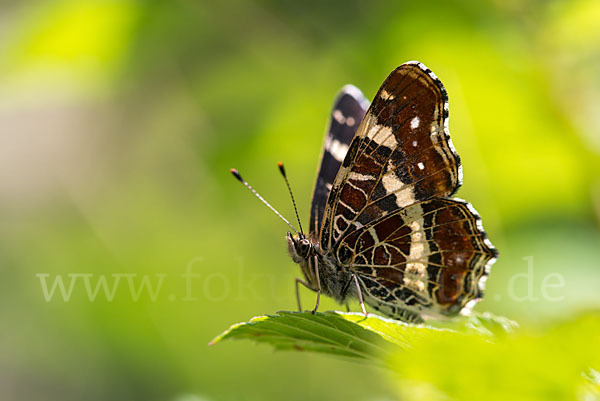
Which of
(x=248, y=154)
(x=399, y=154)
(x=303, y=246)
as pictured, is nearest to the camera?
(x=399, y=154)

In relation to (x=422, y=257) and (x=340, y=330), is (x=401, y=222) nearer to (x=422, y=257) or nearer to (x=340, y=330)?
(x=422, y=257)

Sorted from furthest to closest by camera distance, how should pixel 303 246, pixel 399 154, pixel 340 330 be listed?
pixel 303 246
pixel 399 154
pixel 340 330

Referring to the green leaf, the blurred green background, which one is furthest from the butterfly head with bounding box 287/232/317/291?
the green leaf

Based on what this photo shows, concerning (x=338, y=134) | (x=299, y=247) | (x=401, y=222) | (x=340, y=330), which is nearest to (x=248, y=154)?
(x=338, y=134)

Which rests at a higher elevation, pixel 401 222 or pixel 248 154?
pixel 248 154

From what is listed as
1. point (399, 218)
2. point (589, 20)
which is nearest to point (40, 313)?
point (399, 218)

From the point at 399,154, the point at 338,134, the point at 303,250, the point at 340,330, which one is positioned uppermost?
the point at 338,134

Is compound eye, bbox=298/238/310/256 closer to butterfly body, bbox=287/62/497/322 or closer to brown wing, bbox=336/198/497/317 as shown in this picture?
butterfly body, bbox=287/62/497/322
